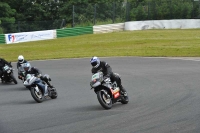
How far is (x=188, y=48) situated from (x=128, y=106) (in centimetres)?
2041

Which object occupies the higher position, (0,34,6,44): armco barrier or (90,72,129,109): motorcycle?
(90,72,129,109): motorcycle

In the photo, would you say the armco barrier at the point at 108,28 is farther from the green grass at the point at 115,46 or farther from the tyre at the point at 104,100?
the tyre at the point at 104,100

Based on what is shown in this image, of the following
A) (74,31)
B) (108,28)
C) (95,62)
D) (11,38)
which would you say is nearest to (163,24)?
(108,28)

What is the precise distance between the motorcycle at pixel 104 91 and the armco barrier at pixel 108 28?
118 feet

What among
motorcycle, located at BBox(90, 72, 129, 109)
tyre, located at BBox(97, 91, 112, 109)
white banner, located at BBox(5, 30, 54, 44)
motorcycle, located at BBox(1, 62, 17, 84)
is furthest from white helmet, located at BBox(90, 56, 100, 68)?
white banner, located at BBox(5, 30, 54, 44)

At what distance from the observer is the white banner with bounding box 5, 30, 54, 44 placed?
4500 centimetres

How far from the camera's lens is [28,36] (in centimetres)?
4594

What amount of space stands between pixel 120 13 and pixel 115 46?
1450 cm

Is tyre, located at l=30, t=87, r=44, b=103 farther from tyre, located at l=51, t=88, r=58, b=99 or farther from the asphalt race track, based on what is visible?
tyre, located at l=51, t=88, r=58, b=99

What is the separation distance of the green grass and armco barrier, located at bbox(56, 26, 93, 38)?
1582 millimetres

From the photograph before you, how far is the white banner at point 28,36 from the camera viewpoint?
1772 inches

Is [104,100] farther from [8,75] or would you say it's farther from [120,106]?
[8,75]

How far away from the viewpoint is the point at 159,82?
58.6 ft

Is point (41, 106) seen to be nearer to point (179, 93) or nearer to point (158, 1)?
point (179, 93)
